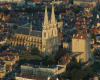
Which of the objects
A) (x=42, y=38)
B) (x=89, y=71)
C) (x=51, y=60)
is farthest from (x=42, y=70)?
(x=42, y=38)

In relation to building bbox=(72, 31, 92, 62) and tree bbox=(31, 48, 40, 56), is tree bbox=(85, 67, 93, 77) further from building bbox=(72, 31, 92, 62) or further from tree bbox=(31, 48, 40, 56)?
tree bbox=(31, 48, 40, 56)

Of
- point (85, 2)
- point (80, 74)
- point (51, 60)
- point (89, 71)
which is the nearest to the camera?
point (80, 74)

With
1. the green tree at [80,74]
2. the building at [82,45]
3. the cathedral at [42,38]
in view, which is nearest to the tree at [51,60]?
the building at [82,45]

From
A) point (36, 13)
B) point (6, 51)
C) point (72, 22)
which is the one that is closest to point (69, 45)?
point (6, 51)

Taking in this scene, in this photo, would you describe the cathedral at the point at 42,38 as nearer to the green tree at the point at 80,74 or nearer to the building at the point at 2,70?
the building at the point at 2,70

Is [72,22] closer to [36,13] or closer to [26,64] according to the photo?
[36,13]

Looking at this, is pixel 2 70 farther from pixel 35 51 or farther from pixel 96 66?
pixel 96 66
